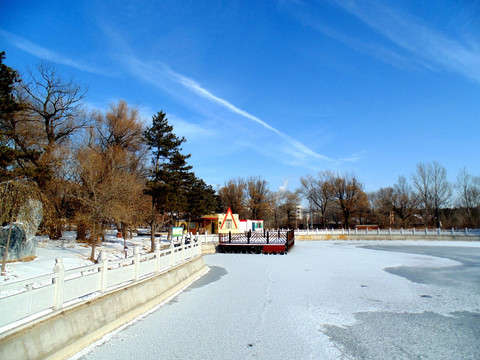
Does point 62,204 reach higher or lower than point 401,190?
lower

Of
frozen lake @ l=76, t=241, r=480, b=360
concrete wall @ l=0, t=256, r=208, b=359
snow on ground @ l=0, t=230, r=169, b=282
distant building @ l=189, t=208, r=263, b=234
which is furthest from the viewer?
distant building @ l=189, t=208, r=263, b=234

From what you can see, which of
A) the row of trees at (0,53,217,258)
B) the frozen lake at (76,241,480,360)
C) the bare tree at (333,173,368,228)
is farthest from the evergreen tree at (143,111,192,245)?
the bare tree at (333,173,368,228)

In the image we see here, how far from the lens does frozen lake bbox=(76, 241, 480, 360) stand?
Result: 596 centimetres

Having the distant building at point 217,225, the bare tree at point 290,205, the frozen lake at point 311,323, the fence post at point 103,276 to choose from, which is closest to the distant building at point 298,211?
the bare tree at point 290,205

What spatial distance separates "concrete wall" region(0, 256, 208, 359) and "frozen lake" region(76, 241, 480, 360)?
0.94 feet

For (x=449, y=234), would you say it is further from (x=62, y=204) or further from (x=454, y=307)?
(x=62, y=204)

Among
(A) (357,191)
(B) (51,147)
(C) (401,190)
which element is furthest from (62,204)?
(C) (401,190)

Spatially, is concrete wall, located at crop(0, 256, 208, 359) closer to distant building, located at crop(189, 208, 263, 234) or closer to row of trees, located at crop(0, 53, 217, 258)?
row of trees, located at crop(0, 53, 217, 258)

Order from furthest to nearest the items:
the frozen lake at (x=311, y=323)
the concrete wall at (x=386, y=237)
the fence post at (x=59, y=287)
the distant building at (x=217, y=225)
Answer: the concrete wall at (x=386, y=237)
the distant building at (x=217, y=225)
the frozen lake at (x=311, y=323)
the fence post at (x=59, y=287)

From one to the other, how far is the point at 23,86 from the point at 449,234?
5342 centimetres

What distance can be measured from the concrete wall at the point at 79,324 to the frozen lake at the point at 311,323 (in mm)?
285

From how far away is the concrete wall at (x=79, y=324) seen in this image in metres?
4.64

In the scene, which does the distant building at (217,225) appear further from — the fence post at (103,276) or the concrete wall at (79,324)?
the fence post at (103,276)

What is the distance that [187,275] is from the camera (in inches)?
561
